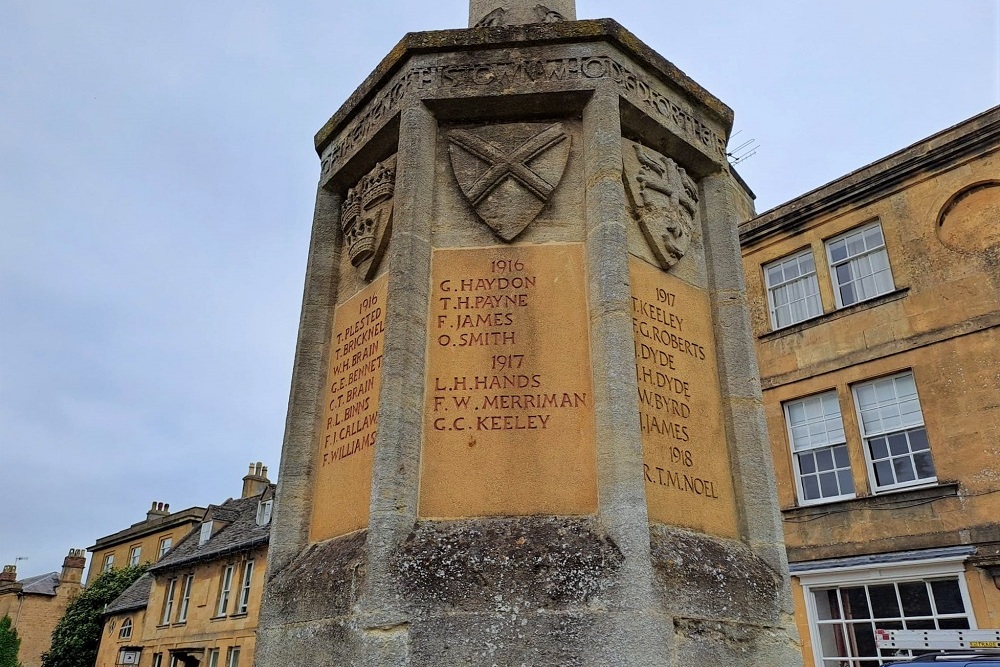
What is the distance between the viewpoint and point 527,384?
13.0 feet

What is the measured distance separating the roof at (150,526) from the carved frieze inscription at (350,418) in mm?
41566

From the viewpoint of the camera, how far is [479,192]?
4.33 metres

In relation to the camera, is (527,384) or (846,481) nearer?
(527,384)

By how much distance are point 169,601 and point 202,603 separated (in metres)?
3.66

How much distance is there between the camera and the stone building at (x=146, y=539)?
4291 centimetres

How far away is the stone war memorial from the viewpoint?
333cm

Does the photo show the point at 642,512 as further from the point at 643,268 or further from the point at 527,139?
the point at 527,139

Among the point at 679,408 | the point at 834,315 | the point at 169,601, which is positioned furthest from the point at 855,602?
the point at 169,601

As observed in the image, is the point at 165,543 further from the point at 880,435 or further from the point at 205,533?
the point at 880,435

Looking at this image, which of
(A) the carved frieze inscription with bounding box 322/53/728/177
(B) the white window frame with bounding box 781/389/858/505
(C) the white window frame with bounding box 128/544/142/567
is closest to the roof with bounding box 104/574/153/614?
(C) the white window frame with bounding box 128/544/142/567

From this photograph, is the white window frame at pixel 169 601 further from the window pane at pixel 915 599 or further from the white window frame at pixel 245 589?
the window pane at pixel 915 599

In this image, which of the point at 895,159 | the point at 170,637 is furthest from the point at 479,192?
the point at 170,637

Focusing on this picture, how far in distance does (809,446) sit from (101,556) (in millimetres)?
49131

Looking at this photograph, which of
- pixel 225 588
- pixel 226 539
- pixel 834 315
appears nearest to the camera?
pixel 834 315
